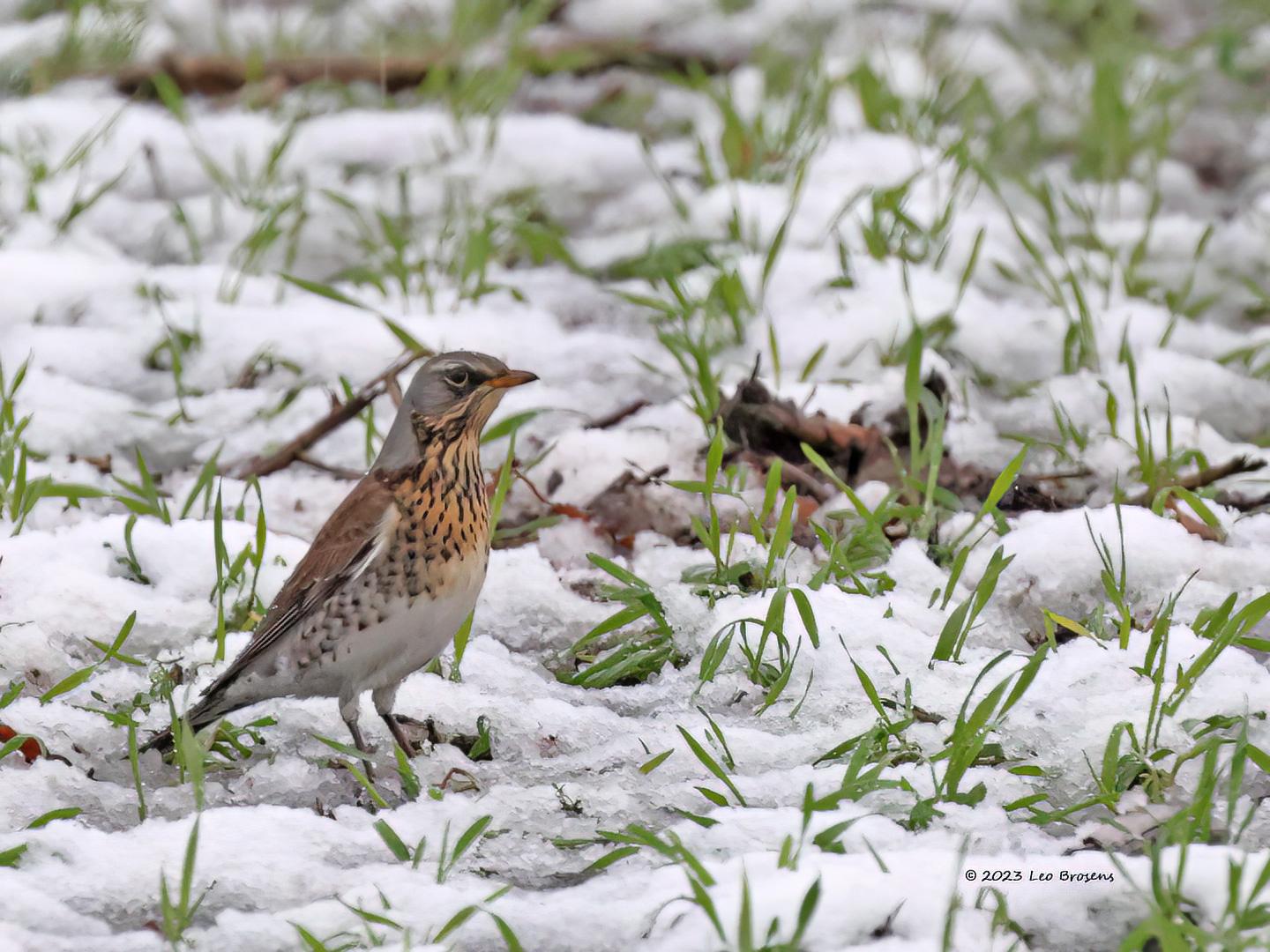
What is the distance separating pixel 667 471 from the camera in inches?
189

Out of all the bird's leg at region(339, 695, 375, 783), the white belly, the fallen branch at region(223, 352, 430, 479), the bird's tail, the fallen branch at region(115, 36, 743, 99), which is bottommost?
the bird's tail

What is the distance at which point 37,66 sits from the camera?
7629 mm

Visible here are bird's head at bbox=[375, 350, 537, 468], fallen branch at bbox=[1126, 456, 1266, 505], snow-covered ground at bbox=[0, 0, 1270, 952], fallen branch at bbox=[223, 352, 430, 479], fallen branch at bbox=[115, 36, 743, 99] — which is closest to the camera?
snow-covered ground at bbox=[0, 0, 1270, 952]

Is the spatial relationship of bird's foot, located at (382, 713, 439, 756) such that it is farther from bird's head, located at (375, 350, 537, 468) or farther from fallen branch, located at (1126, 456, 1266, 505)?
fallen branch, located at (1126, 456, 1266, 505)

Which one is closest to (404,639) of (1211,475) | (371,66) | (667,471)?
(667,471)

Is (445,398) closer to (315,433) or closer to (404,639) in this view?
(404,639)

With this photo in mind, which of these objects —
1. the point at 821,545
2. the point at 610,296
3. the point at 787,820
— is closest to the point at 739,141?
the point at 610,296

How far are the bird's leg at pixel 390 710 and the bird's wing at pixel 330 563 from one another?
0.85 ft

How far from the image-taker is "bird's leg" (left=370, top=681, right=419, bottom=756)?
3.66 meters

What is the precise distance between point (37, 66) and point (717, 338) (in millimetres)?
4052

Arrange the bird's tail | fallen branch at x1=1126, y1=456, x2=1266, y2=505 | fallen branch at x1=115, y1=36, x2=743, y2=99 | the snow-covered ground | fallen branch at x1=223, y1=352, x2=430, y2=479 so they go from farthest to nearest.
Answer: fallen branch at x1=115, y1=36, x2=743, y2=99
fallen branch at x1=223, y1=352, x2=430, y2=479
fallen branch at x1=1126, y1=456, x2=1266, y2=505
the bird's tail
the snow-covered ground

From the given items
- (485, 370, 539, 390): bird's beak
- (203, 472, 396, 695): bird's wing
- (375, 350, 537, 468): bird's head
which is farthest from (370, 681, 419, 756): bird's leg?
(485, 370, 539, 390): bird's beak

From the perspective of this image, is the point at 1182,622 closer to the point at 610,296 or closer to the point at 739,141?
the point at 610,296

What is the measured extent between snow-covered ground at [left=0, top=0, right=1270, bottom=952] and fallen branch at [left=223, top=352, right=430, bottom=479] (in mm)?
62
